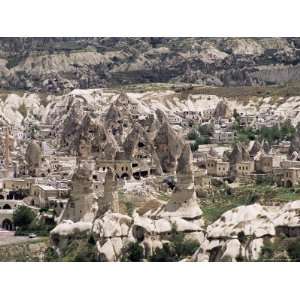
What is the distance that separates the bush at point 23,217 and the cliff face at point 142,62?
22204mm

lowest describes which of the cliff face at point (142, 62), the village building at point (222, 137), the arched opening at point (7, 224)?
the arched opening at point (7, 224)

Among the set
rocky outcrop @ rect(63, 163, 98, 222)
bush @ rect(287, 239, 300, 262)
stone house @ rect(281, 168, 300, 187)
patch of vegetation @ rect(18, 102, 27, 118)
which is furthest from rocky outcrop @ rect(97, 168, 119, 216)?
patch of vegetation @ rect(18, 102, 27, 118)

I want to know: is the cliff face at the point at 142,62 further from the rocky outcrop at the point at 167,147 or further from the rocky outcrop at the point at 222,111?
the rocky outcrop at the point at 167,147

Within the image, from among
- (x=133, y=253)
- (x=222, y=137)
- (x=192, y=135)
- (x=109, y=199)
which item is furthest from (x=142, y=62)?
(x=133, y=253)

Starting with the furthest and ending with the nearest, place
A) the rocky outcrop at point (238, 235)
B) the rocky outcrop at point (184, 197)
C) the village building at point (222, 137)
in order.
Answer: the village building at point (222, 137)
the rocky outcrop at point (184, 197)
the rocky outcrop at point (238, 235)

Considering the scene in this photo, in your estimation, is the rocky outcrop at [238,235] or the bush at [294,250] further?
the bush at [294,250]

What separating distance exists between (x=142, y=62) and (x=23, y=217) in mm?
27905

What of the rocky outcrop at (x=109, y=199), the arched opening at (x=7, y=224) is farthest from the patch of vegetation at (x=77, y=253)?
the arched opening at (x=7, y=224)

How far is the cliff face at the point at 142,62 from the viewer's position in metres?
45.2

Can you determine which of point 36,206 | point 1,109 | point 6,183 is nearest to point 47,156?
point 6,183

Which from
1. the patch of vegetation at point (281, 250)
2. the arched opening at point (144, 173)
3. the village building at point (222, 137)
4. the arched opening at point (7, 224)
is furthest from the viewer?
the village building at point (222, 137)

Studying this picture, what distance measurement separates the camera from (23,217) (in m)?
21.4

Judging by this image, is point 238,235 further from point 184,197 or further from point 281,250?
point 184,197

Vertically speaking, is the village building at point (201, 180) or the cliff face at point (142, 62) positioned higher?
the cliff face at point (142, 62)
